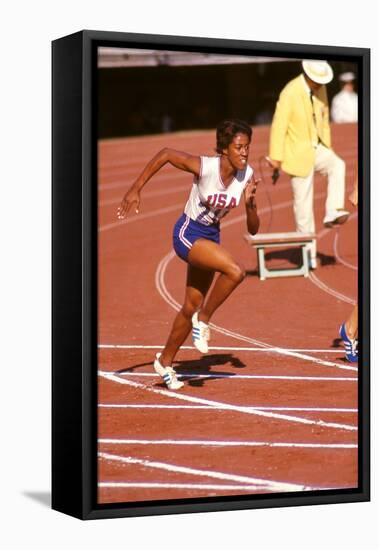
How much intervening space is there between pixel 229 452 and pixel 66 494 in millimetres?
1298

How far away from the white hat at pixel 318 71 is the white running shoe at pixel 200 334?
2144 millimetres

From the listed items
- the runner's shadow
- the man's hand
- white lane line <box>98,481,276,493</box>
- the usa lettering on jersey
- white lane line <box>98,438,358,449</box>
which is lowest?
white lane line <box>98,481,276,493</box>

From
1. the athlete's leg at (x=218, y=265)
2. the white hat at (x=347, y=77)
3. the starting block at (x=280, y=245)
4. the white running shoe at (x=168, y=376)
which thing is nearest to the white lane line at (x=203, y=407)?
the white running shoe at (x=168, y=376)

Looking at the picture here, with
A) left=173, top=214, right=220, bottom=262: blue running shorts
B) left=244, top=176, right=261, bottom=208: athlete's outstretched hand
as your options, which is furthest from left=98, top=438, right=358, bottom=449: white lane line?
left=244, top=176, right=261, bottom=208: athlete's outstretched hand

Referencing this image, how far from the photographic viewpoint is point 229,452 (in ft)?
59.1

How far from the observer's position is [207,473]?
58.7ft

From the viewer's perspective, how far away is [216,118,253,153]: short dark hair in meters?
18.2

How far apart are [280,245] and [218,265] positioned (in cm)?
102

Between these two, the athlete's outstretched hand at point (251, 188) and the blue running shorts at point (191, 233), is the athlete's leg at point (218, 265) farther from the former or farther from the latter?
the athlete's outstretched hand at point (251, 188)

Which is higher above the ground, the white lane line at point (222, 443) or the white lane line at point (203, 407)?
the white lane line at point (203, 407)

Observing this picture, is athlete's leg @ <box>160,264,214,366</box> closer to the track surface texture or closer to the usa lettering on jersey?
the track surface texture

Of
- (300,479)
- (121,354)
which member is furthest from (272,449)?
(121,354)

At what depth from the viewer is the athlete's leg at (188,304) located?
723 inches

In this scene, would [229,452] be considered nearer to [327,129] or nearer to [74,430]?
[74,430]
